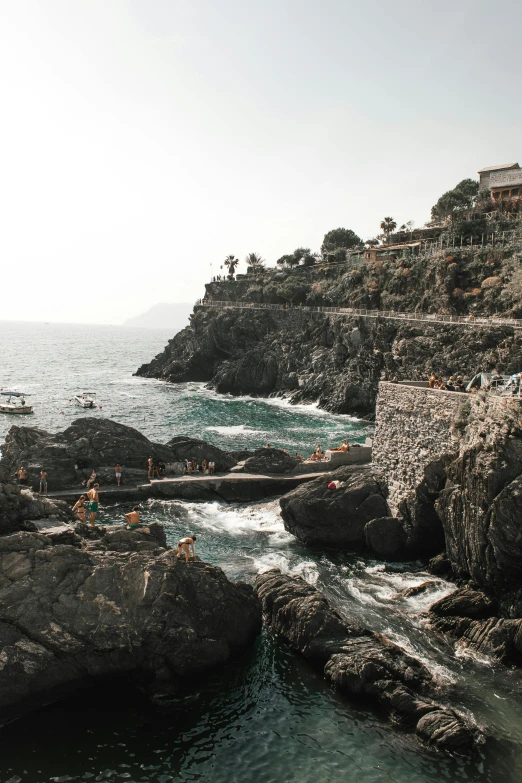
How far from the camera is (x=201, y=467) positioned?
3575cm

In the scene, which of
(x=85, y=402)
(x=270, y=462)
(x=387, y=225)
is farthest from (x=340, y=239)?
(x=270, y=462)

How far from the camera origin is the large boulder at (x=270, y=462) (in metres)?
35.0

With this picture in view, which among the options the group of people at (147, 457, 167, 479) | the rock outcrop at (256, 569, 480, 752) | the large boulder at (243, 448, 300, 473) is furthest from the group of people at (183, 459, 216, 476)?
the rock outcrop at (256, 569, 480, 752)

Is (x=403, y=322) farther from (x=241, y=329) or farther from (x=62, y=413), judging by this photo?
(x=62, y=413)

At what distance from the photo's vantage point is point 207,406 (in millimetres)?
70500

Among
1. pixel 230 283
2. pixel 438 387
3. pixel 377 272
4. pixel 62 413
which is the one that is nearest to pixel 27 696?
pixel 438 387

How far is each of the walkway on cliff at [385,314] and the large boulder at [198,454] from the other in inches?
1359

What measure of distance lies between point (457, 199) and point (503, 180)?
12.9 m

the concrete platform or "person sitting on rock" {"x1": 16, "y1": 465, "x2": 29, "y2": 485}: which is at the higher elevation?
"person sitting on rock" {"x1": 16, "y1": 465, "x2": 29, "y2": 485}

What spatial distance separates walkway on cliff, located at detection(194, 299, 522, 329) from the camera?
192ft

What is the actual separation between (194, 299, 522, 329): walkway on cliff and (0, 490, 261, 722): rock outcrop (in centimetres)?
4806

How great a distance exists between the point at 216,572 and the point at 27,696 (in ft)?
20.0

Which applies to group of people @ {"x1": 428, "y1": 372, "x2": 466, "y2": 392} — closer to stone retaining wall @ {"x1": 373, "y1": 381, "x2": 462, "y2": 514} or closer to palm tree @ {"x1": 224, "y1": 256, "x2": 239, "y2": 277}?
stone retaining wall @ {"x1": 373, "y1": 381, "x2": 462, "y2": 514}

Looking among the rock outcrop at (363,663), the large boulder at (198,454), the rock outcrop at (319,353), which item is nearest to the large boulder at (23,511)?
the rock outcrop at (363,663)
